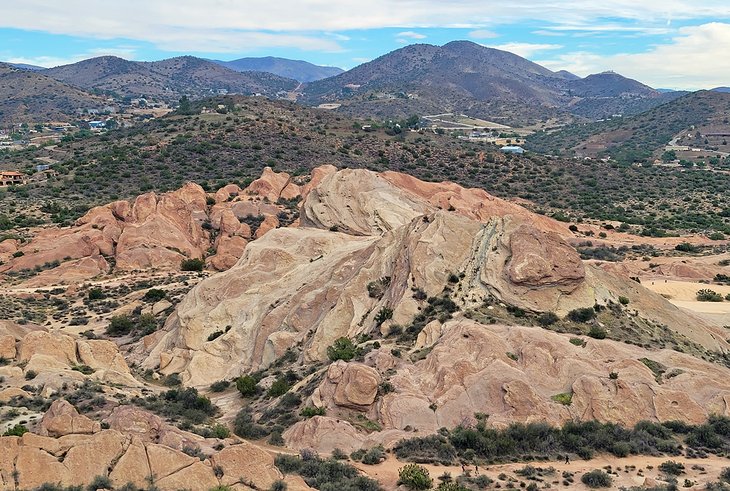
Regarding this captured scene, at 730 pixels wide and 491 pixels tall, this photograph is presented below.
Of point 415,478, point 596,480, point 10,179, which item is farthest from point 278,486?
point 10,179

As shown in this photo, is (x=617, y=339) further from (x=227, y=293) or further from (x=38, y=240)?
(x=38, y=240)

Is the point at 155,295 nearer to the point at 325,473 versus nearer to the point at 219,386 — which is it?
the point at 219,386

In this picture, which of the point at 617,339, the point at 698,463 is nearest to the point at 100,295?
the point at 617,339

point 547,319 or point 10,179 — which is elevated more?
Answer: point 547,319

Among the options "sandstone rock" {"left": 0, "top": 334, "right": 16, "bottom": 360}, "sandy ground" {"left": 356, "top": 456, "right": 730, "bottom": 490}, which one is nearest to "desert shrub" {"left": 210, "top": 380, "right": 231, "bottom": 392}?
"sandstone rock" {"left": 0, "top": 334, "right": 16, "bottom": 360}

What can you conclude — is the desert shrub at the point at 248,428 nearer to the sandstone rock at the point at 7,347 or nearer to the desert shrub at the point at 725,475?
the sandstone rock at the point at 7,347

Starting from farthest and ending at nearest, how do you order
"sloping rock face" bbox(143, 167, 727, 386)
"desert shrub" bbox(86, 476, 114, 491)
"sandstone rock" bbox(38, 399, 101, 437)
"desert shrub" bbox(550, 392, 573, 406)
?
"sloping rock face" bbox(143, 167, 727, 386) < "desert shrub" bbox(550, 392, 573, 406) < "sandstone rock" bbox(38, 399, 101, 437) < "desert shrub" bbox(86, 476, 114, 491)

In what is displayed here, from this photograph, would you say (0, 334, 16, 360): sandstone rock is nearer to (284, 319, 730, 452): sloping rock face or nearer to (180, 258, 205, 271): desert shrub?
(284, 319, 730, 452): sloping rock face
